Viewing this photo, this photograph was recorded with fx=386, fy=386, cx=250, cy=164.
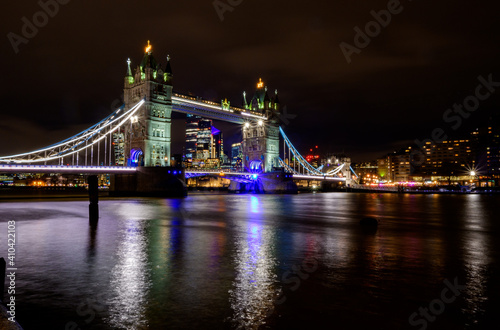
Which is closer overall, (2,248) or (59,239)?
(2,248)

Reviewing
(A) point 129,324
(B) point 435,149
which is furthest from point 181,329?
(B) point 435,149

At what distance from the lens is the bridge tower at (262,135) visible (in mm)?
91500

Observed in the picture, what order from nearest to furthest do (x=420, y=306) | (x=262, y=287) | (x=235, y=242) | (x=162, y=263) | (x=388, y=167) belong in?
(x=420, y=306)
(x=262, y=287)
(x=162, y=263)
(x=235, y=242)
(x=388, y=167)

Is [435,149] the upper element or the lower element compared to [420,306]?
upper

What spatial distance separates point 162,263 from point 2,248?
6.91 meters

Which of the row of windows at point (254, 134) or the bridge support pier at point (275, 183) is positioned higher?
the row of windows at point (254, 134)

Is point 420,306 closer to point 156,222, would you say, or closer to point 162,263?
point 162,263

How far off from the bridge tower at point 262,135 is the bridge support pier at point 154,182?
3551 cm

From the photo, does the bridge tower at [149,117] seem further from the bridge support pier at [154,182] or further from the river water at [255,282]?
the river water at [255,282]

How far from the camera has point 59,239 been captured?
16531 millimetres
